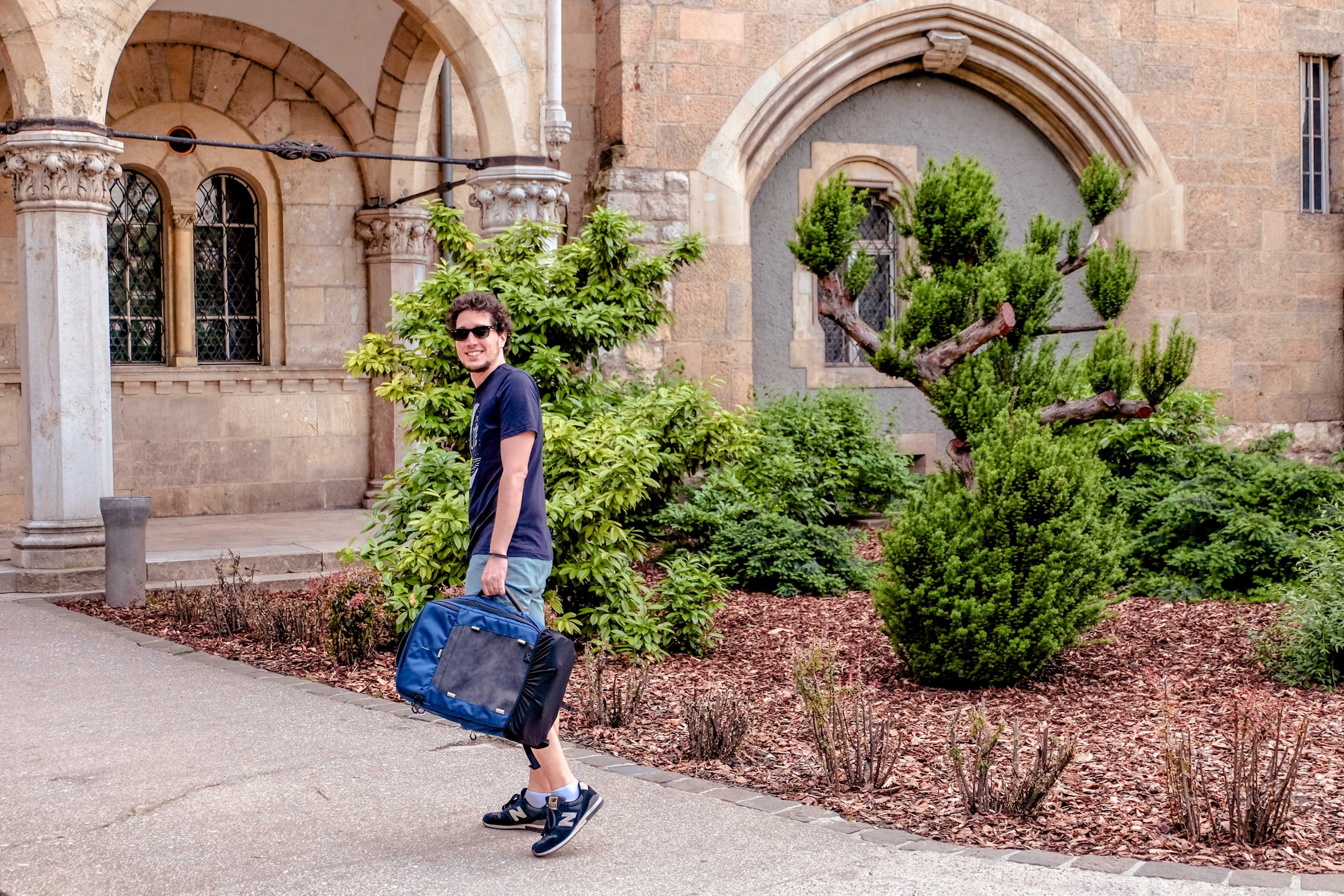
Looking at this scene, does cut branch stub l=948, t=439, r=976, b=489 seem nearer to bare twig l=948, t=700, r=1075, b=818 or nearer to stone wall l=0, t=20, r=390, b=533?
bare twig l=948, t=700, r=1075, b=818

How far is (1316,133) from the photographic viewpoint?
14.7 m

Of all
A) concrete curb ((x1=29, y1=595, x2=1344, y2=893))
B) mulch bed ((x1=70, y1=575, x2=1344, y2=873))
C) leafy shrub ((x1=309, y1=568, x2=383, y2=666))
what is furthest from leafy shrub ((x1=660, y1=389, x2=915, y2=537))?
concrete curb ((x1=29, y1=595, x2=1344, y2=893))

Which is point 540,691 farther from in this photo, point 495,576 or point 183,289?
point 183,289

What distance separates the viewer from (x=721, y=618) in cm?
878

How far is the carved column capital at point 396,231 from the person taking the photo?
12969 millimetres

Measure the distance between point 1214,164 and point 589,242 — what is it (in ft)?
28.5

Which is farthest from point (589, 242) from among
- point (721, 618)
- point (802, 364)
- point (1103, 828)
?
point (802, 364)

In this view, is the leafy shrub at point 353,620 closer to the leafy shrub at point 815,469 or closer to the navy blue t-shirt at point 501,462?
the leafy shrub at point 815,469

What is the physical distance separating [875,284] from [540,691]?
10.0 m

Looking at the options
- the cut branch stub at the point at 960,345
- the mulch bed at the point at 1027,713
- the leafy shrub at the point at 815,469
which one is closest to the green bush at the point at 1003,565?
the mulch bed at the point at 1027,713

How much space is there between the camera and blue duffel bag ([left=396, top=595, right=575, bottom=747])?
4.24 m

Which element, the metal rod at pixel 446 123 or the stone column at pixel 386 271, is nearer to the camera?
the metal rod at pixel 446 123

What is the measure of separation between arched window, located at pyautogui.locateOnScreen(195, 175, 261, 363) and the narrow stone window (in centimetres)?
1032

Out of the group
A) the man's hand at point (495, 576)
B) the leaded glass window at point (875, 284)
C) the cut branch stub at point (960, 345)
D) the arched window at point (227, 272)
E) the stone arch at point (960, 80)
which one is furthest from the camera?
the leaded glass window at point (875, 284)
